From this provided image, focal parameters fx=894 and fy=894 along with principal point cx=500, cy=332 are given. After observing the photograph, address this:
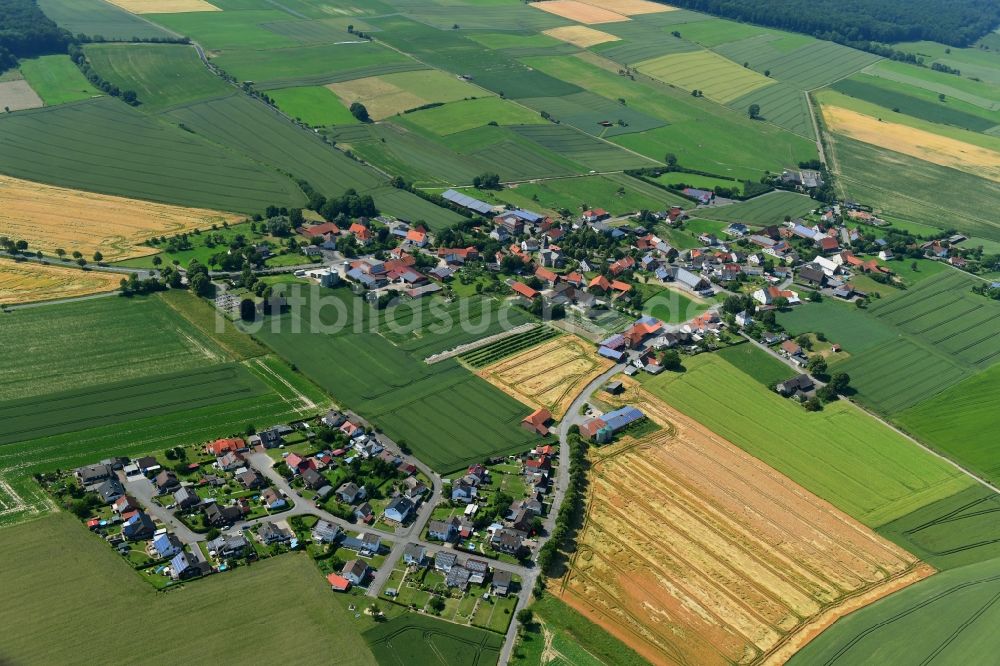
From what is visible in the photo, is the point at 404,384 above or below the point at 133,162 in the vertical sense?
below

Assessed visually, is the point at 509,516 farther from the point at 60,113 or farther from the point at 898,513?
the point at 60,113

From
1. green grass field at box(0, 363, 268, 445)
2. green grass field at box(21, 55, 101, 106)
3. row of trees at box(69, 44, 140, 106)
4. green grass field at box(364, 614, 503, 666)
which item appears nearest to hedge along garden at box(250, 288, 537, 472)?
green grass field at box(0, 363, 268, 445)

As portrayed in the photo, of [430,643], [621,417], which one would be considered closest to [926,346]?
[621,417]

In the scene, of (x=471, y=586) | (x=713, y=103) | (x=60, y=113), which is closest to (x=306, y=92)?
(x=60, y=113)

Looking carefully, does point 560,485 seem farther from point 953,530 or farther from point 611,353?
point 953,530

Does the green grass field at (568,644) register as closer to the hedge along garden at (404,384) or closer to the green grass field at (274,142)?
the hedge along garden at (404,384)
